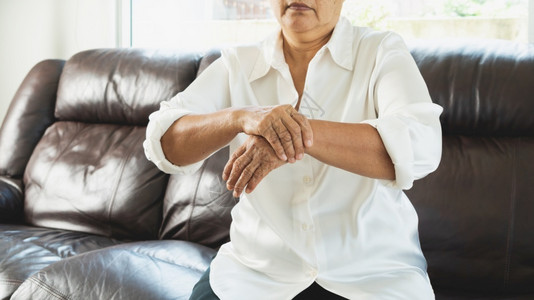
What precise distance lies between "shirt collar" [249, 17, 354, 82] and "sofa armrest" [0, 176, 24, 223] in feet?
5.13

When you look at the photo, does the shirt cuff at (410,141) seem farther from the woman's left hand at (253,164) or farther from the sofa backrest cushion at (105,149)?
the sofa backrest cushion at (105,149)

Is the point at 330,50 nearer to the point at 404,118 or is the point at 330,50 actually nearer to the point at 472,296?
the point at 404,118

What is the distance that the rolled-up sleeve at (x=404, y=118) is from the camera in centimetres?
109

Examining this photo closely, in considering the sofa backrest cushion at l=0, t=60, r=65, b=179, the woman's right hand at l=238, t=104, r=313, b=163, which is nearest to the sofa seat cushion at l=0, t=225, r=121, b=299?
the sofa backrest cushion at l=0, t=60, r=65, b=179

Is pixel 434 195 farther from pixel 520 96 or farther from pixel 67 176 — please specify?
pixel 67 176

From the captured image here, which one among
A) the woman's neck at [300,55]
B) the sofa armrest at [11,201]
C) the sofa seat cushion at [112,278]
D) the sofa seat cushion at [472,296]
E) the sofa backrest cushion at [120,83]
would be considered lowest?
the sofa armrest at [11,201]

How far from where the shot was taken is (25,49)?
3.43m

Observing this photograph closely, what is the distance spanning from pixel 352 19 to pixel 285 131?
1.73 metres

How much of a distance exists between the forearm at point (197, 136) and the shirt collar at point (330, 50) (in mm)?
213

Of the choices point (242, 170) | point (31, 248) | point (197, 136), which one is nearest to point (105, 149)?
point (31, 248)

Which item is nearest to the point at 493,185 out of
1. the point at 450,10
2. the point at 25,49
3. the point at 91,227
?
the point at 450,10

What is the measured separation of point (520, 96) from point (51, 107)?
198 centimetres

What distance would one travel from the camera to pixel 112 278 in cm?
162

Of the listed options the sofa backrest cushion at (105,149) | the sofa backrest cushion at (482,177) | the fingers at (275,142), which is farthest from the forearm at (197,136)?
the sofa backrest cushion at (105,149)
